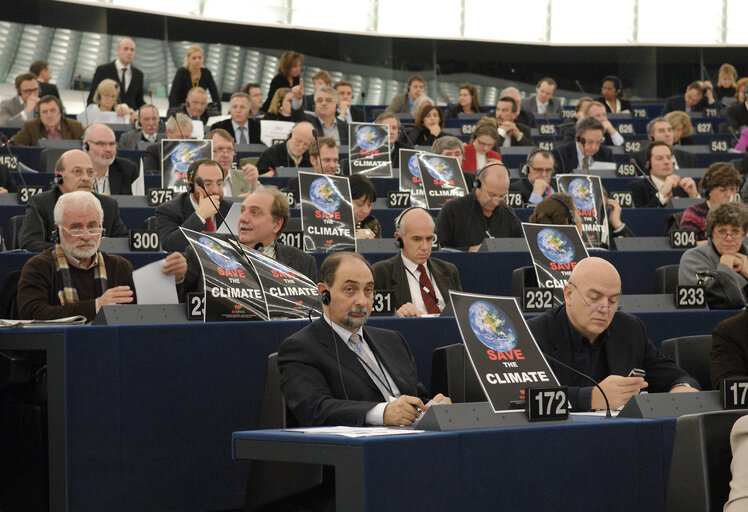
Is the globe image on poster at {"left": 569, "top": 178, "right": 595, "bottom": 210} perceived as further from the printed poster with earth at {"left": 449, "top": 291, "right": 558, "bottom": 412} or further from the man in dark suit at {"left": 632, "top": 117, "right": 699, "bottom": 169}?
the printed poster with earth at {"left": 449, "top": 291, "right": 558, "bottom": 412}

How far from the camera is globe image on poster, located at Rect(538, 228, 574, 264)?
4.99 metres

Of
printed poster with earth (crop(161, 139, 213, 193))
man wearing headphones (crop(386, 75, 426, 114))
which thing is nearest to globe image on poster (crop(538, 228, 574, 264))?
printed poster with earth (crop(161, 139, 213, 193))

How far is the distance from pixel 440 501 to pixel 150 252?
3036mm

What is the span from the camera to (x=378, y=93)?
14.8 m

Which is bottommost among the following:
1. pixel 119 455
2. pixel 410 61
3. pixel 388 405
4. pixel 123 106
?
pixel 119 455

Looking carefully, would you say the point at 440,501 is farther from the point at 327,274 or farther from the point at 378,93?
the point at 378,93

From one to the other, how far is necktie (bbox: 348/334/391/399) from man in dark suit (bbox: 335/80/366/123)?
7.26 metres

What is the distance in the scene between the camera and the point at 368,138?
8.16 meters

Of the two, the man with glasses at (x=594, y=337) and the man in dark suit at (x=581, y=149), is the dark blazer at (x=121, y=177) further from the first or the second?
the man with glasses at (x=594, y=337)

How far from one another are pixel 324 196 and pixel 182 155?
165 cm

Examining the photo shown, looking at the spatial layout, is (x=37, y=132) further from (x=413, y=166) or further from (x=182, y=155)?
(x=413, y=166)

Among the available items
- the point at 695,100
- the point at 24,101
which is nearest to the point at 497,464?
the point at 24,101

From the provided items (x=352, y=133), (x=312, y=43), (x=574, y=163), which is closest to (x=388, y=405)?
(x=352, y=133)

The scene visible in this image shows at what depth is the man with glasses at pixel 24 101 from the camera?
9414mm
